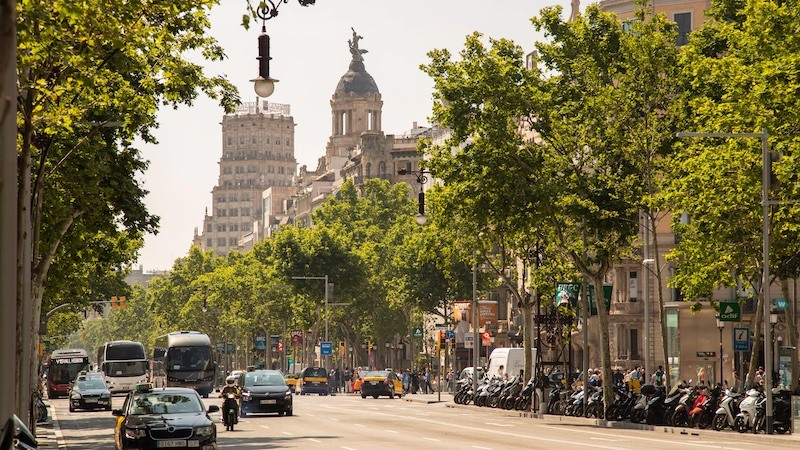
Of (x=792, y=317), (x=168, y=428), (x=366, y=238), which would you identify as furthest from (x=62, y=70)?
(x=366, y=238)

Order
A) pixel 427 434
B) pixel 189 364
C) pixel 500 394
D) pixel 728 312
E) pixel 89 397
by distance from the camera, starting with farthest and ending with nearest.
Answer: pixel 189 364
pixel 89 397
pixel 500 394
pixel 728 312
pixel 427 434

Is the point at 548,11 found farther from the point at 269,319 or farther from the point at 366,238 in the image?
the point at 269,319

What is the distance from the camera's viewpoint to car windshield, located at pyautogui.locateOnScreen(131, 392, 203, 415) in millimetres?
28922

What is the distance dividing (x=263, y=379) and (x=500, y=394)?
12439 mm

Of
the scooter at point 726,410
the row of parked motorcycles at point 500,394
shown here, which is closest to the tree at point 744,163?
the scooter at point 726,410

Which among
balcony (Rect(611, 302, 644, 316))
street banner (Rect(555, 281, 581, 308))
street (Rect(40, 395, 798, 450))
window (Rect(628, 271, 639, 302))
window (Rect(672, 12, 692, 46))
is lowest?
street (Rect(40, 395, 798, 450))

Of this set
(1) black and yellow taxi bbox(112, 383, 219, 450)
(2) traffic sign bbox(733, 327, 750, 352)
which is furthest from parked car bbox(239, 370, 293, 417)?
(1) black and yellow taxi bbox(112, 383, 219, 450)

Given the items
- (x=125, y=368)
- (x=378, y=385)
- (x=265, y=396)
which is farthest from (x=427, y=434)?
A: (x=125, y=368)

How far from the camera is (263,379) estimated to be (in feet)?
175

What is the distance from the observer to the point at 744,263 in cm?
4531

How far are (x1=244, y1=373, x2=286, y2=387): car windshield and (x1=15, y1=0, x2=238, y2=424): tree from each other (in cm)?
920

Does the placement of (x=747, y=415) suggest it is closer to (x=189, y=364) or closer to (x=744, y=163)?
(x=744, y=163)

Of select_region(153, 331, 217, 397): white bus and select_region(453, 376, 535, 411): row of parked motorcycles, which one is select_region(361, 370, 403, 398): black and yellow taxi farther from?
select_region(453, 376, 535, 411): row of parked motorcycles

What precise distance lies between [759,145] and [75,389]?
3554 centimetres
